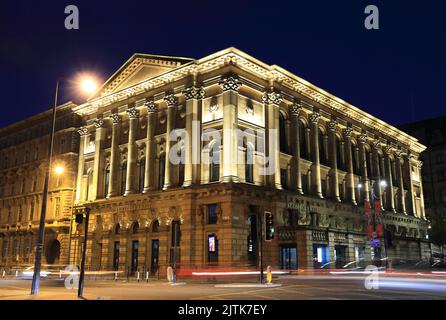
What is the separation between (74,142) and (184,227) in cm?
2357

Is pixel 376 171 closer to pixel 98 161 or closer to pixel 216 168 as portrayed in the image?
pixel 216 168

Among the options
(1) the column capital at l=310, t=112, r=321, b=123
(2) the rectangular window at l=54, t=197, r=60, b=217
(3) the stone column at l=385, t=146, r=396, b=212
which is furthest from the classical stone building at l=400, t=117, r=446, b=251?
(2) the rectangular window at l=54, t=197, r=60, b=217

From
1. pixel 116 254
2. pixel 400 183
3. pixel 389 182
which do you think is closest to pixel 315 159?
pixel 389 182

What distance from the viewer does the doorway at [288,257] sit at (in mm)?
40438

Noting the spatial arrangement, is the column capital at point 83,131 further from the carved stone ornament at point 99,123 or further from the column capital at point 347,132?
the column capital at point 347,132

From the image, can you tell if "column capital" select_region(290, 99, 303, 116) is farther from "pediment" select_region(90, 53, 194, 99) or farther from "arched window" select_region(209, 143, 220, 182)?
"pediment" select_region(90, 53, 194, 99)

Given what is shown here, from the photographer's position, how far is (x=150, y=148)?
45.7 metres

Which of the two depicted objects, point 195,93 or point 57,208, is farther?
point 57,208

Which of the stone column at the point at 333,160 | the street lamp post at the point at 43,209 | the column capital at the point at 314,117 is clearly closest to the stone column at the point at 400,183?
the stone column at the point at 333,160

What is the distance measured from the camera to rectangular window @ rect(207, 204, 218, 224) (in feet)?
126

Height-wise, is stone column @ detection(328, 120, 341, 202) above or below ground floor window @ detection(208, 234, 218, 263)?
above

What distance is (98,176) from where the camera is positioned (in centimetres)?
5072

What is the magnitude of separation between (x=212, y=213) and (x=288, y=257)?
8.06 meters

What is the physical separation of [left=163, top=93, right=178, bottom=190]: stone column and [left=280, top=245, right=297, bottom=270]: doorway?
11.7m
